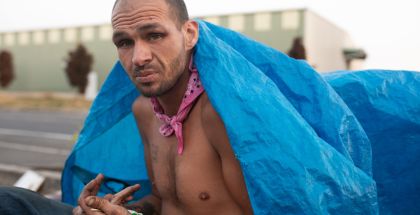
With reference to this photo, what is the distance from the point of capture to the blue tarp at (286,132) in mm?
1336

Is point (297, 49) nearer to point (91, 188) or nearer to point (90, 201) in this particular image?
point (91, 188)

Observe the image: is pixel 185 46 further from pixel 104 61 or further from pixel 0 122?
pixel 104 61

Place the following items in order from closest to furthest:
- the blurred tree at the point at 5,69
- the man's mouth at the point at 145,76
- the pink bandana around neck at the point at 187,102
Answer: the man's mouth at the point at 145,76 → the pink bandana around neck at the point at 187,102 → the blurred tree at the point at 5,69

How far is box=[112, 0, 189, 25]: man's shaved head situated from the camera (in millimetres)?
1467

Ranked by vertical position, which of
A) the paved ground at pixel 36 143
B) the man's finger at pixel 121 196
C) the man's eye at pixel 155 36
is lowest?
the paved ground at pixel 36 143

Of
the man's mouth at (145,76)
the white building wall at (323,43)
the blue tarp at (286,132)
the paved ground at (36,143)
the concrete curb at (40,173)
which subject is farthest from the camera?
the white building wall at (323,43)

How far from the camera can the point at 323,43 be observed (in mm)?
26906

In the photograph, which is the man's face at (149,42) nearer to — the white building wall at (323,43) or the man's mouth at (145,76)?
the man's mouth at (145,76)

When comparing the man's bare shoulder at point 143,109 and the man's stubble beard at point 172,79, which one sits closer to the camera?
the man's stubble beard at point 172,79

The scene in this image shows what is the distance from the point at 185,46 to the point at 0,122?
11733 mm

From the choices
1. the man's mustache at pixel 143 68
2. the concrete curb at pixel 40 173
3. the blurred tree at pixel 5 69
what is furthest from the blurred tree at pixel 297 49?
the man's mustache at pixel 143 68

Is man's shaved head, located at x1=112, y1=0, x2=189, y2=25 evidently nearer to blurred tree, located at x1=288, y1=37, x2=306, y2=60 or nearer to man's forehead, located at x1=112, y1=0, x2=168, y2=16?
man's forehead, located at x1=112, y1=0, x2=168, y2=16

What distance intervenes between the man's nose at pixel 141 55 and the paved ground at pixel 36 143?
13.0 feet

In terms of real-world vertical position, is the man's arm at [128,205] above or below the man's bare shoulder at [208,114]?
below
